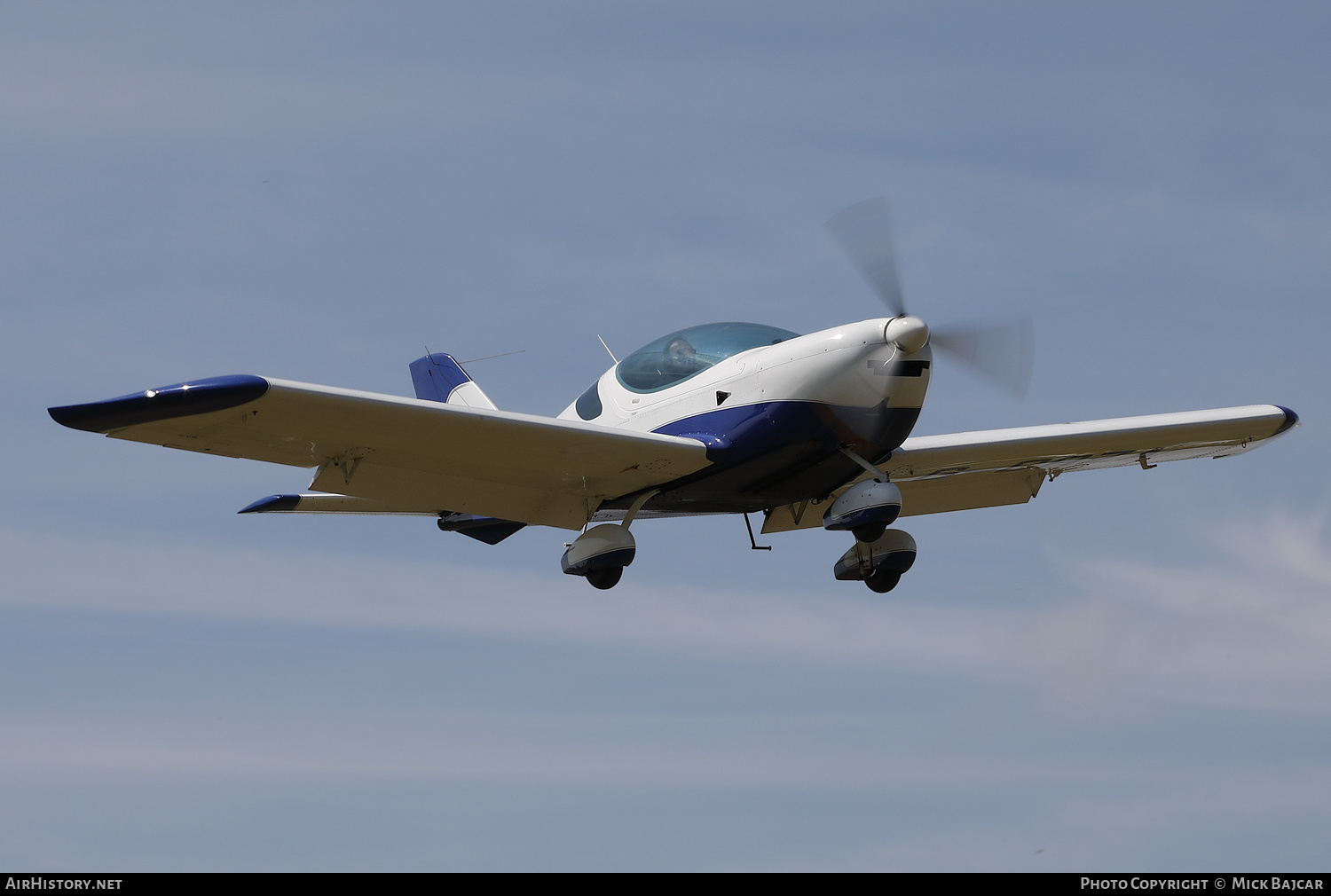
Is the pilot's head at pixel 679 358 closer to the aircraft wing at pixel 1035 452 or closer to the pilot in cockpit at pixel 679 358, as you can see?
the pilot in cockpit at pixel 679 358

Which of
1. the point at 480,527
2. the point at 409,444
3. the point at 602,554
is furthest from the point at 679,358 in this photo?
the point at 480,527

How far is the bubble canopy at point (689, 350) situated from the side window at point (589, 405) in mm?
568

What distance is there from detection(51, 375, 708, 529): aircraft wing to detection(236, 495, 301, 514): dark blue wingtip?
2.46 meters

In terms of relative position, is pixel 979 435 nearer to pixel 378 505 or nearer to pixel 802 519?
pixel 802 519

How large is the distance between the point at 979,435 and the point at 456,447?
6438mm

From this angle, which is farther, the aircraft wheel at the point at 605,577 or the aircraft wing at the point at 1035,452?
the aircraft wing at the point at 1035,452

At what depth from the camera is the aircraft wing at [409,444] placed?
12.1 meters

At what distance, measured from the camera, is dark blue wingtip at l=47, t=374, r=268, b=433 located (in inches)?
465

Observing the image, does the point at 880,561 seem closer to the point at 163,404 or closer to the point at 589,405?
the point at 589,405

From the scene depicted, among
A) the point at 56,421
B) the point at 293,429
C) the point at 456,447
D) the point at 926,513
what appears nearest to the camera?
the point at 56,421

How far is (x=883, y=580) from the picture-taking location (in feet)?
51.8

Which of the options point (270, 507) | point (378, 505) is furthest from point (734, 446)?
point (270, 507)

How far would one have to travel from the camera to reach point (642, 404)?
604 inches

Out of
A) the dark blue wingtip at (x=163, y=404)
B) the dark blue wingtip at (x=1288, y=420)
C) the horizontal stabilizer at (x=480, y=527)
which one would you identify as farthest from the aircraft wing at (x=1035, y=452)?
the dark blue wingtip at (x=163, y=404)
